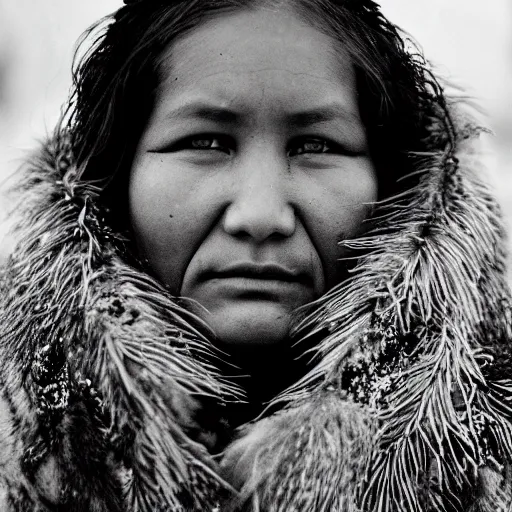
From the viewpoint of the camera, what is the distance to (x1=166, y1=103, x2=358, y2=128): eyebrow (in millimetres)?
1112

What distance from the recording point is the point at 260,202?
1080 mm

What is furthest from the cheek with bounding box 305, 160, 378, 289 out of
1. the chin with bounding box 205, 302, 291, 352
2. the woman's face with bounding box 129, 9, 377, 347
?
the chin with bounding box 205, 302, 291, 352

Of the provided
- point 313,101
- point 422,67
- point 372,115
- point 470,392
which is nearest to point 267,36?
point 313,101

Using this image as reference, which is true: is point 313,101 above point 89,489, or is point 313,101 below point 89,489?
above

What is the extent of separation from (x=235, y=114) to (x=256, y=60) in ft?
0.31

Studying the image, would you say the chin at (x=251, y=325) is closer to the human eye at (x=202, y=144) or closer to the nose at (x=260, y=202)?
the nose at (x=260, y=202)

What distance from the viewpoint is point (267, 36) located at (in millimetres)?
1118

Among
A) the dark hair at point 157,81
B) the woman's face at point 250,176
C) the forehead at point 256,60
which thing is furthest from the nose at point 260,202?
the dark hair at point 157,81

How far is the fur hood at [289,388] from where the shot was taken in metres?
0.98

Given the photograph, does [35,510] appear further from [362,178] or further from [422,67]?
[422,67]

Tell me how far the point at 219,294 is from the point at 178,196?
174 millimetres

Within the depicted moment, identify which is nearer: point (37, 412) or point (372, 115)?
point (37, 412)

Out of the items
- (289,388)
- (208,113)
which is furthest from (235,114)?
(289,388)

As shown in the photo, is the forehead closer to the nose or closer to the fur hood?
the nose
